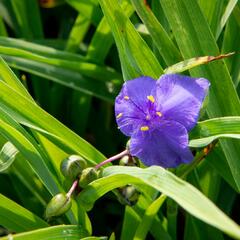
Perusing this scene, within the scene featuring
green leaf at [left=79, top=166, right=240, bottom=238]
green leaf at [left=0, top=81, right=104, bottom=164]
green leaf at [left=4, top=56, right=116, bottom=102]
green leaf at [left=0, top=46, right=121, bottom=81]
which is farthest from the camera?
green leaf at [left=4, top=56, right=116, bottom=102]

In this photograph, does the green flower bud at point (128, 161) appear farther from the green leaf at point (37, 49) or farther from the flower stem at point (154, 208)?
the green leaf at point (37, 49)

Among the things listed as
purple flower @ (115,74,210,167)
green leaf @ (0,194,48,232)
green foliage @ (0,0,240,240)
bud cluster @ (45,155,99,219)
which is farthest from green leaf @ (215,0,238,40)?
green leaf @ (0,194,48,232)

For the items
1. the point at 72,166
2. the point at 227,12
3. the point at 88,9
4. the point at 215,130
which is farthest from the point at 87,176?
the point at 88,9

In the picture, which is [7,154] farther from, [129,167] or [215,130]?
[215,130]

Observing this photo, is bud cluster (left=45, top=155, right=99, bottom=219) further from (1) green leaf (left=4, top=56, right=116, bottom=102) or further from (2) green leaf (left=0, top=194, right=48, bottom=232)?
(1) green leaf (left=4, top=56, right=116, bottom=102)

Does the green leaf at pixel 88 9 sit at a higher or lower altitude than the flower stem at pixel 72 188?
higher

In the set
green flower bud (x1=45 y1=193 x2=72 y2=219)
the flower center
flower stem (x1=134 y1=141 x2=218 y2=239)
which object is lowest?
flower stem (x1=134 y1=141 x2=218 y2=239)

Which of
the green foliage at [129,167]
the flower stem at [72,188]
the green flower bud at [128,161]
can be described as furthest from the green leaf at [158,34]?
the flower stem at [72,188]
